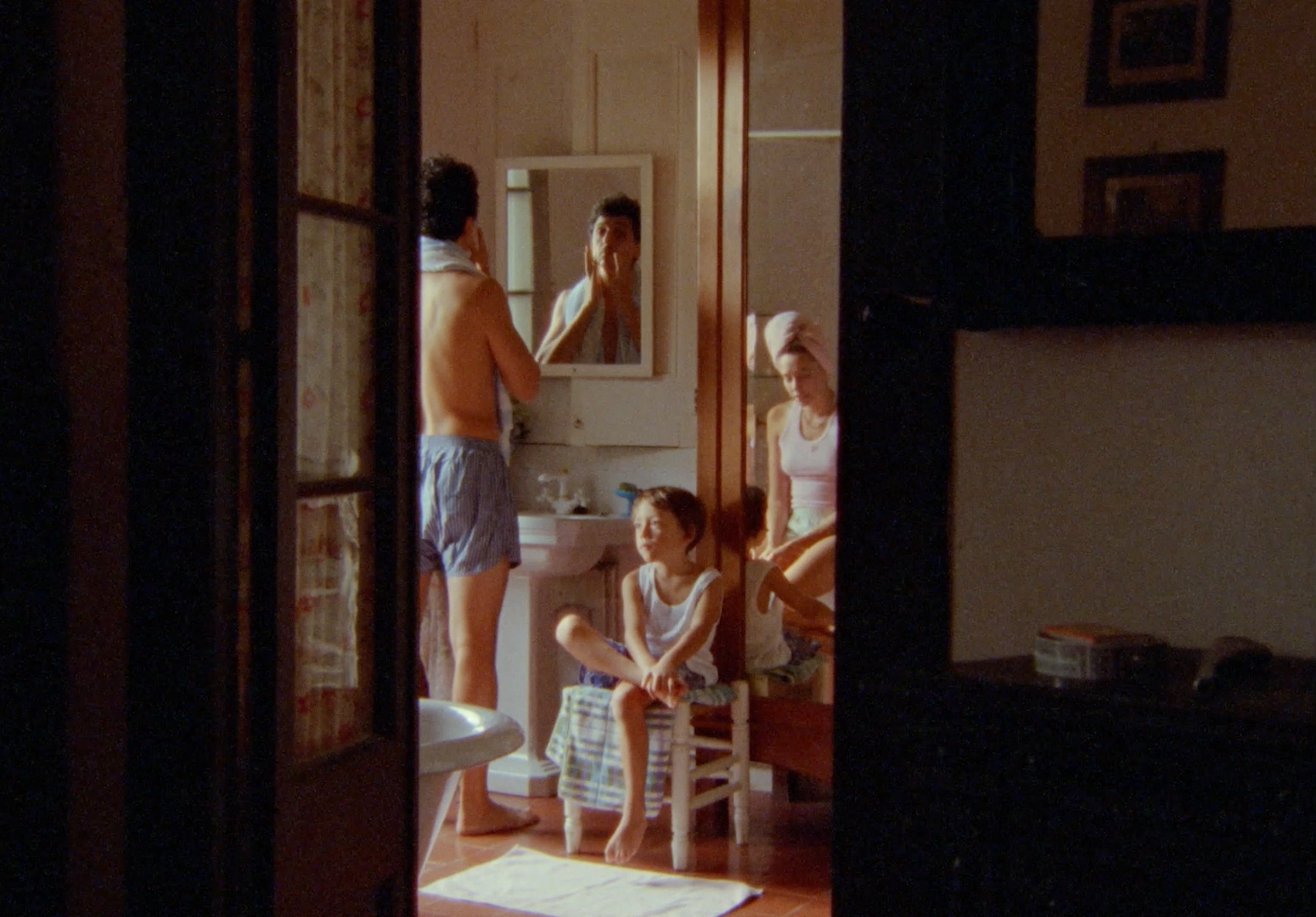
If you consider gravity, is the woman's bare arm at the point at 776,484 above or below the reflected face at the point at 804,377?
below

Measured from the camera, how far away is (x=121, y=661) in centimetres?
195

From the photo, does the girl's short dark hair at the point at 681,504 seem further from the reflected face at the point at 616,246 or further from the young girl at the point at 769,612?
the reflected face at the point at 616,246

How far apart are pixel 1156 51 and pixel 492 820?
2911 millimetres

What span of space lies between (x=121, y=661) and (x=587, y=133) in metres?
2.86

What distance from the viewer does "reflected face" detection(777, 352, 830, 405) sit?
3.82m

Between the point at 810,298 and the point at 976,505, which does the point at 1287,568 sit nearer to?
the point at 976,505

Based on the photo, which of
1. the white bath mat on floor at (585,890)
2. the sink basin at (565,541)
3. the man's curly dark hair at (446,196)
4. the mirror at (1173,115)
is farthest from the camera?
the sink basin at (565,541)

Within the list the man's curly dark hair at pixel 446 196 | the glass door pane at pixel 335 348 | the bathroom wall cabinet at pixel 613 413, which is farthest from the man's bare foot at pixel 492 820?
the glass door pane at pixel 335 348

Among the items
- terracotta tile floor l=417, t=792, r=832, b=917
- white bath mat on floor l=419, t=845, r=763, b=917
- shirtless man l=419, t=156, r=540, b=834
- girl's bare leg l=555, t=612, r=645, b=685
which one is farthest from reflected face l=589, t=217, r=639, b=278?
white bath mat on floor l=419, t=845, r=763, b=917

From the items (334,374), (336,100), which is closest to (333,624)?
(334,374)

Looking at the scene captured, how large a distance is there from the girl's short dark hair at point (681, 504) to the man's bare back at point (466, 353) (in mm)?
387

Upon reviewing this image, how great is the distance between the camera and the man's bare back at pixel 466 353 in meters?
3.65

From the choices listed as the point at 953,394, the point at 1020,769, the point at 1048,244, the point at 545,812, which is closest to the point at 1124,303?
the point at 1048,244

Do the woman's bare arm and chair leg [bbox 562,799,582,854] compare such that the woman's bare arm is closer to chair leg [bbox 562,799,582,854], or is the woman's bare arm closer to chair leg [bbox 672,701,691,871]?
chair leg [bbox 672,701,691,871]
